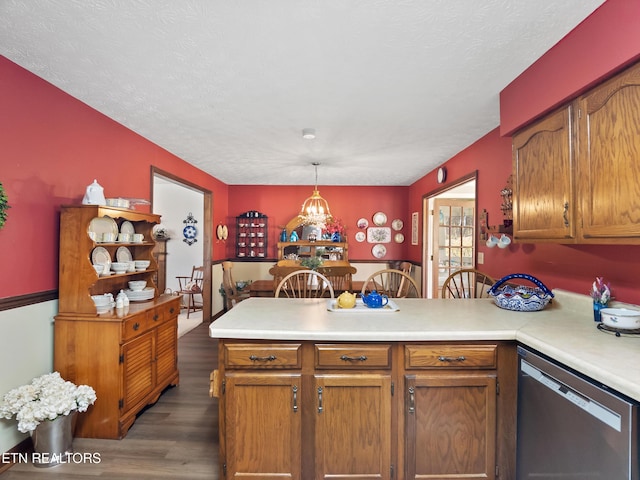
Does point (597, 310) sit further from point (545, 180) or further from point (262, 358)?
point (262, 358)

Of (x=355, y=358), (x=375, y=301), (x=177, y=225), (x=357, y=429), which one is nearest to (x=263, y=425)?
(x=357, y=429)

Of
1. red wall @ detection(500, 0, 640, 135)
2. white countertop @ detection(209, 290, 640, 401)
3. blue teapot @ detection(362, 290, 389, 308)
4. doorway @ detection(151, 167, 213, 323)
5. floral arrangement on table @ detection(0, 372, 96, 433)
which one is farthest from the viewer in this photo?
doorway @ detection(151, 167, 213, 323)

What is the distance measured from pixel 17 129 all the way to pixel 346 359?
241 centimetres

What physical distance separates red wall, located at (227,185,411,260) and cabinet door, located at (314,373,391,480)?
4.78 m

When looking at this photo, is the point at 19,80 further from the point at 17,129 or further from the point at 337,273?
the point at 337,273

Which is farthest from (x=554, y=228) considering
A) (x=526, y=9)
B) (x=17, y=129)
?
(x=17, y=129)

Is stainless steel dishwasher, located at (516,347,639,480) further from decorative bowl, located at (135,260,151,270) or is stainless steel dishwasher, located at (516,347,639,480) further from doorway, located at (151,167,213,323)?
doorway, located at (151,167,213,323)

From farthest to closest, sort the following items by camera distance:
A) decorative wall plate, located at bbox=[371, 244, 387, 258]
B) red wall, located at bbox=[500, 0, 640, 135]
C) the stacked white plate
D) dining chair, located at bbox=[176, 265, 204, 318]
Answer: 1. decorative wall plate, located at bbox=[371, 244, 387, 258]
2. dining chair, located at bbox=[176, 265, 204, 318]
3. the stacked white plate
4. red wall, located at bbox=[500, 0, 640, 135]

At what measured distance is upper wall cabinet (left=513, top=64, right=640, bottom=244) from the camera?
1340 mm

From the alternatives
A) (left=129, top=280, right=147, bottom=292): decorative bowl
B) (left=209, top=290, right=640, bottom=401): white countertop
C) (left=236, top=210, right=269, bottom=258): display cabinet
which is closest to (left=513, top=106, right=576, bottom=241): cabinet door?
(left=209, top=290, right=640, bottom=401): white countertop

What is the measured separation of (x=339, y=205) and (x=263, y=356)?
4913 millimetres

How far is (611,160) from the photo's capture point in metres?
1.42

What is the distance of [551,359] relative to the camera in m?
1.42

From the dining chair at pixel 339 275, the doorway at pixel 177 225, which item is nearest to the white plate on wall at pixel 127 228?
the dining chair at pixel 339 275
